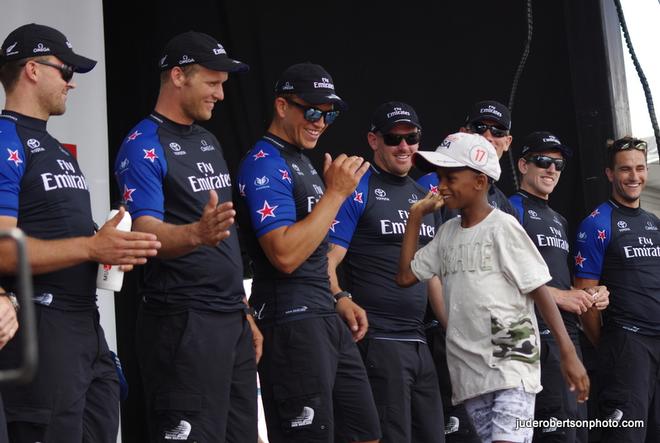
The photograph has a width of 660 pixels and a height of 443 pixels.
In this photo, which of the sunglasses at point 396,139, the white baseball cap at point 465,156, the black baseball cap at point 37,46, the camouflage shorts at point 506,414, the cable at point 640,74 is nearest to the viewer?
the black baseball cap at point 37,46

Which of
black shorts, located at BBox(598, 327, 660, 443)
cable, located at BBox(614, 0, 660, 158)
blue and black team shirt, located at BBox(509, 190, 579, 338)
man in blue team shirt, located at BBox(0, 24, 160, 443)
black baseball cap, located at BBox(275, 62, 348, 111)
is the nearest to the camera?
man in blue team shirt, located at BBox(0, 24, 160, 443)

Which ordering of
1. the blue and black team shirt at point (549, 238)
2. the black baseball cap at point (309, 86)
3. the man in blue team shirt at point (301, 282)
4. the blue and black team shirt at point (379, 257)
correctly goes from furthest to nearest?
the blue and black team shirt at point (549, 238), the blue and black team shirt at point (379, 257), the black baseball cap at point (309, 86), the man in blue team shirt at point (301, 282)

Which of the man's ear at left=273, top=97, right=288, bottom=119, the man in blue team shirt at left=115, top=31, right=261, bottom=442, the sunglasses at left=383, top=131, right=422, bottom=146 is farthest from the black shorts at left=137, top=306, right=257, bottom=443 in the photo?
the sunglasses at left=383, top=131, right=422, bottom=146

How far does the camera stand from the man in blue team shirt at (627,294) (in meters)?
5.58

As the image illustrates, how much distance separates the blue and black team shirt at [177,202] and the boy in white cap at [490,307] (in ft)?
2.69

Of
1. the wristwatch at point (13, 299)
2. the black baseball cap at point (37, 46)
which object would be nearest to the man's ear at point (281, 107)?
the black baseball cap at point (37, 46)

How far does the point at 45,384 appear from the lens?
3.29m

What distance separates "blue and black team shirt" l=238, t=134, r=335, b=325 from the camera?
4.01 metres

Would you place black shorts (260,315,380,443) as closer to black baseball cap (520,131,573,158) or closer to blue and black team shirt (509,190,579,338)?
blue and black team shirt (509,190,579,338)

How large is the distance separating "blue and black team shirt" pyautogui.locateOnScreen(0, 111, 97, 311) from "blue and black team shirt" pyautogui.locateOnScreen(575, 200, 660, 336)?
3.13 m

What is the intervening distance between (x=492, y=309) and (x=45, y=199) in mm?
1602

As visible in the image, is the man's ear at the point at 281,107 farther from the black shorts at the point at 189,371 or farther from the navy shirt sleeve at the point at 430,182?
the navy shirt sleeve at the point at 430,182

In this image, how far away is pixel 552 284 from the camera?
534 centimetres

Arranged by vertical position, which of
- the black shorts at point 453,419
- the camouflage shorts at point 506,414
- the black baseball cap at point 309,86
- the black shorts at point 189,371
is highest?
the black baseball cap at point 309,86
